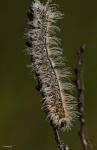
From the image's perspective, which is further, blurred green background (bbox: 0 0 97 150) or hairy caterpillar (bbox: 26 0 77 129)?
blurred green background (bbox: 0 0 97 150)

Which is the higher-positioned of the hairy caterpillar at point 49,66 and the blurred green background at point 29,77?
the hairy caterpillar at point 49,66

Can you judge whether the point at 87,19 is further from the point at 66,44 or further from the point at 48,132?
the point at 48,132

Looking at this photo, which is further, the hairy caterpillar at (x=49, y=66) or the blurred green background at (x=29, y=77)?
the blurred green background at (x=29, y=77)

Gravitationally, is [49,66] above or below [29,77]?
above

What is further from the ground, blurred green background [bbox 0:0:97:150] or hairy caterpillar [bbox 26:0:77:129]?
hairy caterpillar [bbox 26:0:77:129]
